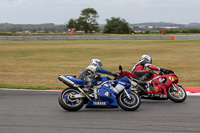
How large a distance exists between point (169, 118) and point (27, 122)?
10.5ft

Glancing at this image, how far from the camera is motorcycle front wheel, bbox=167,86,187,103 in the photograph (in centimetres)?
981

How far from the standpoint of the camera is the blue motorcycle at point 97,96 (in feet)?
27.8

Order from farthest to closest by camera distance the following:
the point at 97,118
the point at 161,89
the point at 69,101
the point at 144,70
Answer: the point at 144,70 → the point at 161,89 → the point at 69,101 → the point at 97,118

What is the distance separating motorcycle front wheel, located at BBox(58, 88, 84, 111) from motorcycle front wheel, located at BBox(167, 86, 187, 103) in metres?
2.89

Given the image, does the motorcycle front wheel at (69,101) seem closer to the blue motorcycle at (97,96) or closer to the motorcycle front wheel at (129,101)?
the blue motorcycle at (97,96)

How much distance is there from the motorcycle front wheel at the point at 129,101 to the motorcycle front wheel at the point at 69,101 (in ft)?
3.26

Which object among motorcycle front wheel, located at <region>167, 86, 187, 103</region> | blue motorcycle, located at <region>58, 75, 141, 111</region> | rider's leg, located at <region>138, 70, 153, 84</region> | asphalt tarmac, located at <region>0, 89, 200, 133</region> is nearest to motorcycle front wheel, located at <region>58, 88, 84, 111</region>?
blue motorcycle, located at <region>58, 75, 141, 111</region>

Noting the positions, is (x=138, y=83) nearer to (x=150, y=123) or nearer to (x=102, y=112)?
(x=102, y=112)

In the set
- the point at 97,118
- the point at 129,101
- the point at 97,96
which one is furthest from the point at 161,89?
A: the point at 97,118

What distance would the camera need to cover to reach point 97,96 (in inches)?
336

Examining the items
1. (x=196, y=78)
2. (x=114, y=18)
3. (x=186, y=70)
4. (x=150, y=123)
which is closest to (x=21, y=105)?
(x=150, y=123)

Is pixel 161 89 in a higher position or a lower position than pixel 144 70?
lower

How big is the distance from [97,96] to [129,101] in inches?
32.5

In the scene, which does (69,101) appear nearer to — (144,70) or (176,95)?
(144,70)
